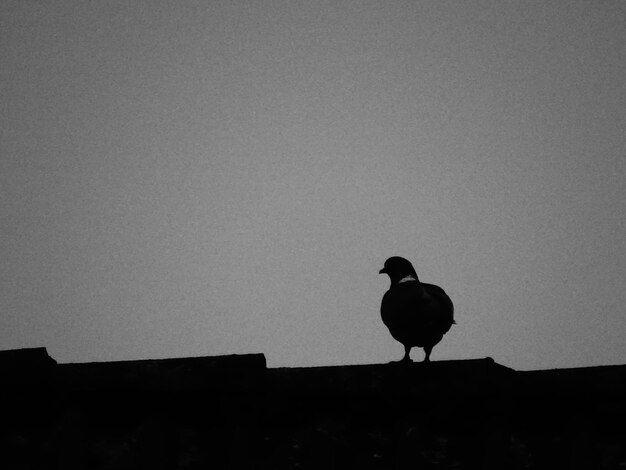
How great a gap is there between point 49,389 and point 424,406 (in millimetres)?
1617

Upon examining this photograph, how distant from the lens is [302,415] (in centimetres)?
227

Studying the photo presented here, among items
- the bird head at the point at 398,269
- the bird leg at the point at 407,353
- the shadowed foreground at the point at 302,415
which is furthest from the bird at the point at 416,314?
the bird head at the point at 398,269

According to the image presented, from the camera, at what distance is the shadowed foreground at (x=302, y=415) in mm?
2178

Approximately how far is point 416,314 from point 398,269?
92cm

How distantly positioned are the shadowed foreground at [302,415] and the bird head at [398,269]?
145cm

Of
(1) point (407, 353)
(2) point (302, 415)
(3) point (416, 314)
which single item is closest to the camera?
(2) point (302, 415)

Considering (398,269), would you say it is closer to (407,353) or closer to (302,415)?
(407,353)

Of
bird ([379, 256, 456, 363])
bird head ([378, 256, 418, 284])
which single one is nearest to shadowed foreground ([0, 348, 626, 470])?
bird ([379, 256, 456, 363])

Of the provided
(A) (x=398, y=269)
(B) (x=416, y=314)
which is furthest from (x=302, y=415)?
(A) (x=398, y=269)

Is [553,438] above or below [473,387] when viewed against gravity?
below

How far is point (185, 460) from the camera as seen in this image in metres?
2.14

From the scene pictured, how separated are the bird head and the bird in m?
0.67

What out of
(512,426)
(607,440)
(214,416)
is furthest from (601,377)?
(214,416)

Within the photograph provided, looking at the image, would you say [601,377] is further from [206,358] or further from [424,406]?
[206,358]
